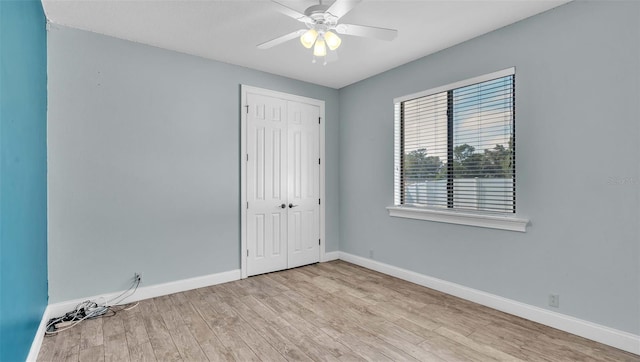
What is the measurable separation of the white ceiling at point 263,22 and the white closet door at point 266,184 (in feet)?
2.44

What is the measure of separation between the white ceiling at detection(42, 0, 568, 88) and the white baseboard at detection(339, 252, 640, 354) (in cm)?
264

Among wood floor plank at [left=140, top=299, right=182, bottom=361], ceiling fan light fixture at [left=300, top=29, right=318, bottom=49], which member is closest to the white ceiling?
ceiling fan light fixture at [left=300, top=29, right=318, bottom=49]

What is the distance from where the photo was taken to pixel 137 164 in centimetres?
324

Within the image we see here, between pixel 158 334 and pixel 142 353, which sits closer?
pixel 142 353

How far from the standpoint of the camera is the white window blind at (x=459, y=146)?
2.96 m

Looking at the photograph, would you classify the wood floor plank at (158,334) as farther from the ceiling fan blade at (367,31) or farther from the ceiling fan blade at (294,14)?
the ceiling fan blade at (367,31)

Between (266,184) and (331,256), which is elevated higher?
(266,184)

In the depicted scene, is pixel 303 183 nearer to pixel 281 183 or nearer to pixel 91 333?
pixel 281 183

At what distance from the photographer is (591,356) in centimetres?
217

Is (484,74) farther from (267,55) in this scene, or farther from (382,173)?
(267,55)

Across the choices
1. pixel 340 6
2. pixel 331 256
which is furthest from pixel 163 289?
pixel 340 6

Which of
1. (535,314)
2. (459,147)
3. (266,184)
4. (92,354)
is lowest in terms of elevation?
(92,354)

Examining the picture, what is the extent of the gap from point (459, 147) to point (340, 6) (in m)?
2.09

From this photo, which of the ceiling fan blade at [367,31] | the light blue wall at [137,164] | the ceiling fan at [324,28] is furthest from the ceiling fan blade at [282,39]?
the light blue wall at [137,164]
